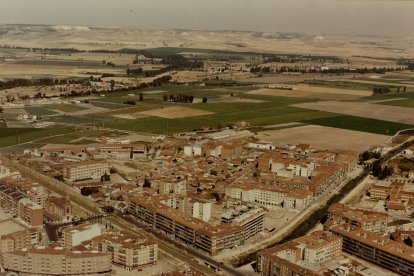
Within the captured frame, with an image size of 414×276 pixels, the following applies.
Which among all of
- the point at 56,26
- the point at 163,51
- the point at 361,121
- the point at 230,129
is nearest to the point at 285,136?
the point at 230,129

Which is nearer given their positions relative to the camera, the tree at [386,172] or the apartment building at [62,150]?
the tree at [386,172]

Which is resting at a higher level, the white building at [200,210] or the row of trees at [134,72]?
the row of trees at [134,72]

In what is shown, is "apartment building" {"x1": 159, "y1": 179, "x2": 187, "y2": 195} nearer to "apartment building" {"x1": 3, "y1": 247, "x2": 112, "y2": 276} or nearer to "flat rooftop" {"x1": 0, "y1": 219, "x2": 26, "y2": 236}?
"flat rooftop" {"x1": 0, "y1": 219, "x2": 26, "y2": 236}

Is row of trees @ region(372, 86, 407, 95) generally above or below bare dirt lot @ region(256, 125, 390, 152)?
above

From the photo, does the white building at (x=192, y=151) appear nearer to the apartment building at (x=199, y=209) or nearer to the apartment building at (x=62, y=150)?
the apartment building at (x=62, y=150)

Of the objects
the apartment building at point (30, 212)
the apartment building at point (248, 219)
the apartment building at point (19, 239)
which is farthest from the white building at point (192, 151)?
the apartment building at point (19, 239)

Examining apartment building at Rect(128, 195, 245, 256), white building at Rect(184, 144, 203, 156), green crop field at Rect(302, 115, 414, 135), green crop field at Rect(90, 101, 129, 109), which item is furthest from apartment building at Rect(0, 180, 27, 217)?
green crop field at Rect(302, 115, 414, 135)

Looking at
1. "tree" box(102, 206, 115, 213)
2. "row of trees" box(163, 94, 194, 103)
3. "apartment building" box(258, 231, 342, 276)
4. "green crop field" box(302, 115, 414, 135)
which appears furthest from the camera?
"row of trees" box(163, 94, 194, 103)
